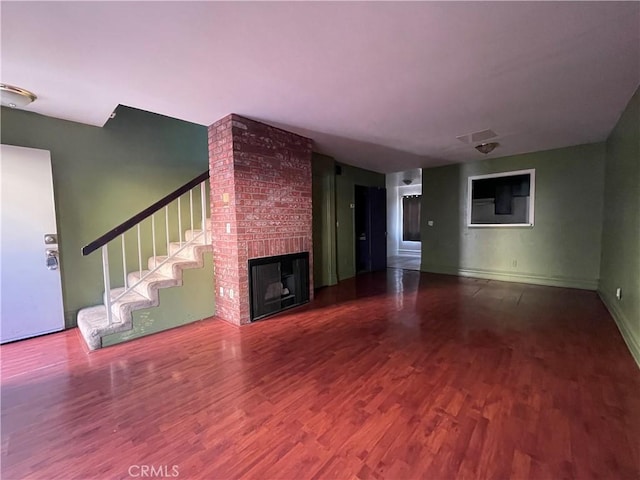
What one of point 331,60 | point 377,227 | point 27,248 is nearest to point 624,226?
point 331,60

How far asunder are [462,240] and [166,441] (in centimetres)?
634

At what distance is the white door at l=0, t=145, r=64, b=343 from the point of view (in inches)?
116

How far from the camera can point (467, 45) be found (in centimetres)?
197

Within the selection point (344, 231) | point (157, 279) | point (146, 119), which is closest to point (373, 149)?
point (344, 231)

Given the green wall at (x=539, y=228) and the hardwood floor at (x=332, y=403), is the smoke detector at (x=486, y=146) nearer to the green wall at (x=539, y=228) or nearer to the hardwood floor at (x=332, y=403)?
the green wall at (x=539, y=228)

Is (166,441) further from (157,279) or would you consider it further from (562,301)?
(562,301)

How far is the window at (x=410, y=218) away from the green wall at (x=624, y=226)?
5.74m

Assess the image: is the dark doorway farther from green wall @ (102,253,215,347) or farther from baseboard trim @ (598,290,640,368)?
baseboard trim @ (598,290,640,368)

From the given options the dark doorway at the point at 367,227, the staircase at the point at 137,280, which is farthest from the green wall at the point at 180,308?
the dark doorway at the point at 367,227

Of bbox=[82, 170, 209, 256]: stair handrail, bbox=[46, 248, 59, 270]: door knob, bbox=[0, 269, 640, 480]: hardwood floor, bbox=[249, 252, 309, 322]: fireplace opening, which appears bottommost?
bbox=[0, 269, 640, 480]: hardwood floor

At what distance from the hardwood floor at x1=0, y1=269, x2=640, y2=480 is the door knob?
0.81m

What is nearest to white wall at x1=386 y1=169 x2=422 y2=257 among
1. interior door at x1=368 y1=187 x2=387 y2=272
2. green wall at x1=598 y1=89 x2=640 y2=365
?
interior door at x1=368 y1=187 x2=387 y2=272

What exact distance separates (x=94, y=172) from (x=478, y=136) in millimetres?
5385

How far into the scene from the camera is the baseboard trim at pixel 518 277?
4.97m
